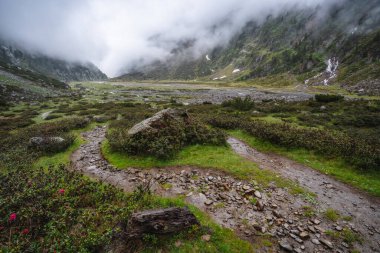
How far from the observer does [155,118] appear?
1562 cm

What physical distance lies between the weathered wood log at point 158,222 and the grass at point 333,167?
382 inches

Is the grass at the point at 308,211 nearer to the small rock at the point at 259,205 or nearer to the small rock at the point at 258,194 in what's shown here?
the small rock at the point at 259,205

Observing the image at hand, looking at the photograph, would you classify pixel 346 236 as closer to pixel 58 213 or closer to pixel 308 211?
pixel 308 211

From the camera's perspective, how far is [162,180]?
10.7 m

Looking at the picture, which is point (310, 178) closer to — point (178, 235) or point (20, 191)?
point (178, 235)

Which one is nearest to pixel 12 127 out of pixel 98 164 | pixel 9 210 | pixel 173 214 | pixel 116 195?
pixel 98 164

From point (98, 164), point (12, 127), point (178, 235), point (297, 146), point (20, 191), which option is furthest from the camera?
point (12, 127)

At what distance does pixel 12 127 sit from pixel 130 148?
780 inches

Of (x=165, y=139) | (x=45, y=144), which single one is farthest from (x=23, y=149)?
(x=165, y=139)

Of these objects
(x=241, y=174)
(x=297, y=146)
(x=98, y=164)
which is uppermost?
(x=297, y=146)

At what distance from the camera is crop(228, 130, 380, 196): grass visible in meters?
10.2

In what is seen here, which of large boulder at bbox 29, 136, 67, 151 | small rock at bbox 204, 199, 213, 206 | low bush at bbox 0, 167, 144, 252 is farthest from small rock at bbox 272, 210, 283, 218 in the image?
large boulder at bbox 29, 136, 67, 151

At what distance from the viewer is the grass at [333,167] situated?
10.2 m

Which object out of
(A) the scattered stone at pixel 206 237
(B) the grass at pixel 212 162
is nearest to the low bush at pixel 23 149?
(B) the grass at pixel 212 162
